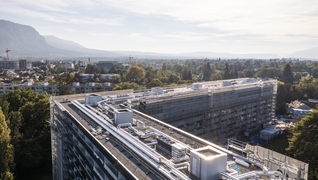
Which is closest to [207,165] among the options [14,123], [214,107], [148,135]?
[148,135]

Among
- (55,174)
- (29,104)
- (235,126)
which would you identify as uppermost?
(29,104)

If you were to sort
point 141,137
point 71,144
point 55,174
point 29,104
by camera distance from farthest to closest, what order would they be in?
point 29,104 < point 55,174 < point 71,144 < point 141,137

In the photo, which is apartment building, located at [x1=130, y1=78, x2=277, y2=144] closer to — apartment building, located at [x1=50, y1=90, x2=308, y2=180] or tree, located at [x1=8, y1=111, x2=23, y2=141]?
apartment building, located at [x1=50, y1=90, x2=308, y2=180]

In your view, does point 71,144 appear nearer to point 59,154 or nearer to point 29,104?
point 59,154

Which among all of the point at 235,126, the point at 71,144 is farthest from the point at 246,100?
the point at 71,144

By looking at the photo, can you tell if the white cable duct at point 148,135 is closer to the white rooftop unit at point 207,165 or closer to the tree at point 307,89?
the white rooftop unit at point 207,165

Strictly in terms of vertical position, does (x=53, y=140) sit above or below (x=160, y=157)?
below

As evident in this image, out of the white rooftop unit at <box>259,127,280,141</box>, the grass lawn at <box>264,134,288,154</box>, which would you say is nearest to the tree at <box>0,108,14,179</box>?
the grass lawn at <box>264,134,288,154</box>
